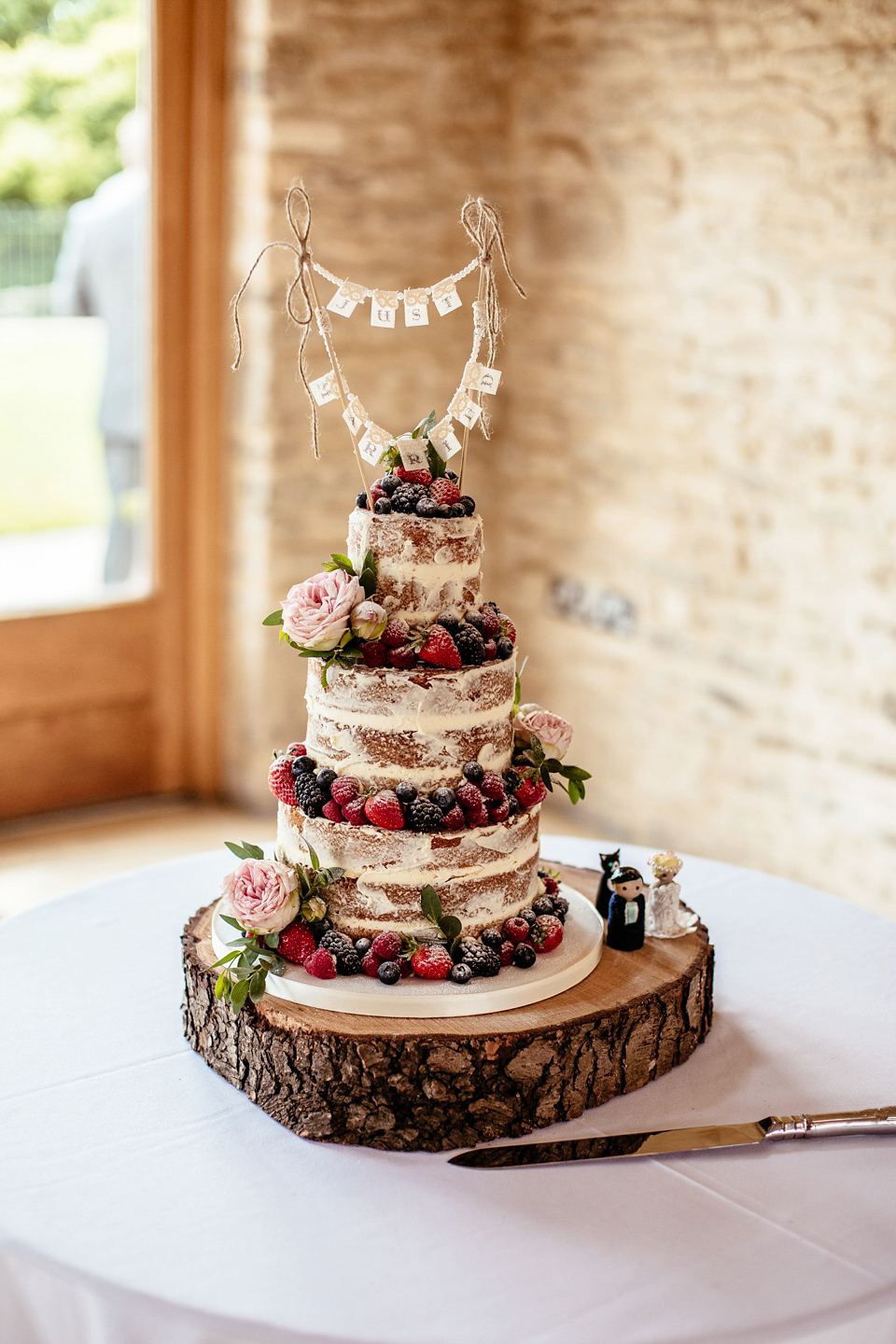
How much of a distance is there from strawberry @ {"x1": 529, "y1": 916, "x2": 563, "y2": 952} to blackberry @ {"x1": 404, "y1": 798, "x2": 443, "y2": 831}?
8.8 inches

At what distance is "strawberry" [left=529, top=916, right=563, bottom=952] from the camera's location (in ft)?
6.15

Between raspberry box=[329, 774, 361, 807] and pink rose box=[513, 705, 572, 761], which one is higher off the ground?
pink rose box=[513, 705, 572, 761]

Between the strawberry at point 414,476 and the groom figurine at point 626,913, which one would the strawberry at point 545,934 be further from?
the strawberry at point 414,476

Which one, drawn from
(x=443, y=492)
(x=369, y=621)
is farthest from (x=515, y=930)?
(x=443, y=492)

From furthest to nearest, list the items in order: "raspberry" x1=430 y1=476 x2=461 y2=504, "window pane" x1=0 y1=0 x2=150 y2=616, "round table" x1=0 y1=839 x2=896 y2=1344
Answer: "window pane" x1=0 y1=0 x2=150 y2=616, "raspberry" x1=430 y1=476 x2=461 y2=504, "round table" x1=0 y1=839 x2=896 y2=1344

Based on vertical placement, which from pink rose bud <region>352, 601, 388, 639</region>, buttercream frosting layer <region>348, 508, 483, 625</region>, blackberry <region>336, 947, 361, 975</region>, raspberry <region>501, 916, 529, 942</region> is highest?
buttercream frosting layer <region>348, 508, 483, 625</region>

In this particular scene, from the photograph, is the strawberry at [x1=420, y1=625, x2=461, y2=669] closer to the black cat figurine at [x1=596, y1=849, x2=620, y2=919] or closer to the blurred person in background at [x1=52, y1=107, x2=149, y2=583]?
the black cat figurine at [x1=596, y1=849, x2=620, y2=919]

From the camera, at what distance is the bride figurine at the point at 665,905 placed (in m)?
2.01

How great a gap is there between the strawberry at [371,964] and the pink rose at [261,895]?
0.11 m

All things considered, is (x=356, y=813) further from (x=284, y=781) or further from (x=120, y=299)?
(x=120, y=299)

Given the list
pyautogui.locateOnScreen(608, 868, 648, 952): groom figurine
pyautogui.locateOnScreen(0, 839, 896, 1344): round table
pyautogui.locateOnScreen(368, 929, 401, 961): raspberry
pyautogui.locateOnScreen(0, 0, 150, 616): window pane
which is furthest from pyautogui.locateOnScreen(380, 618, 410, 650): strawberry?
pyautogui.locateOnScreen(0, 0, 150, 616): window pane

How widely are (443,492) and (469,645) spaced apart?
206 millimetres

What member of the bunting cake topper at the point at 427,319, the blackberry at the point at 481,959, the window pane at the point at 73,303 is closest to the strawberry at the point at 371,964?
the blackberry at the point at 481,959

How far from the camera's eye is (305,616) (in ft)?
5.78
